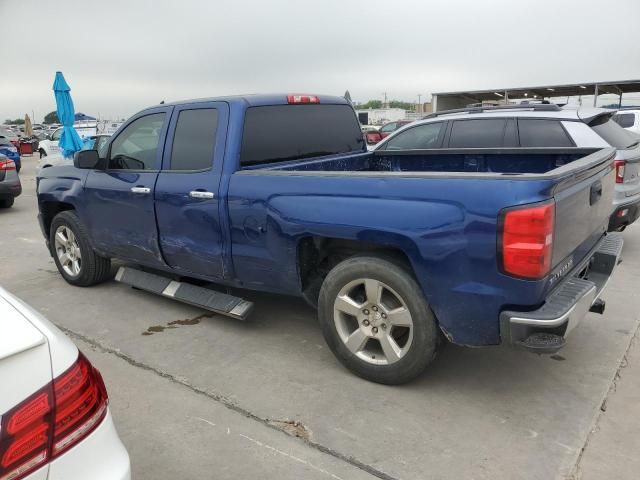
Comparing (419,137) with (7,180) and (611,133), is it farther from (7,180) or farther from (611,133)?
(7,180)

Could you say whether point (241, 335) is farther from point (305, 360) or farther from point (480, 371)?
point (480, 371)

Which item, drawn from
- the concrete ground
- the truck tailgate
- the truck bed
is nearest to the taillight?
the truck bed

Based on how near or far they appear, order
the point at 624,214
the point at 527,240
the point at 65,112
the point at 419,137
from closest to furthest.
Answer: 1. the point at 527,240
2. the point at 624,214
3. the point at 419,137
4. the point at 65,112

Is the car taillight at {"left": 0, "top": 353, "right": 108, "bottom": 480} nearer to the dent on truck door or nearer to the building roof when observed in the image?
the dent on truck door

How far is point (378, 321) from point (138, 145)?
2.83 meters

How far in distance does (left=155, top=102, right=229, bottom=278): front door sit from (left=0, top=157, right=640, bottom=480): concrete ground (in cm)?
65

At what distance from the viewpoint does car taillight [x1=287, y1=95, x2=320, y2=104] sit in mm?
4329

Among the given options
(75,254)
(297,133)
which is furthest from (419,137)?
(75,254)

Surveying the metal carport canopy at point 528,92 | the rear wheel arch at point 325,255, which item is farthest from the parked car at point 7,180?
the metal carport canopy at point 528,92

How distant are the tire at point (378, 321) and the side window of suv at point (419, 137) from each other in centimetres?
390

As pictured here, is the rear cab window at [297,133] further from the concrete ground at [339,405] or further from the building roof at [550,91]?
the building roof at [550,91]

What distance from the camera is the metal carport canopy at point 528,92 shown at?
25531 mm

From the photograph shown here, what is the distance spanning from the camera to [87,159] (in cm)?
480

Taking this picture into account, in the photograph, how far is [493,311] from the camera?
2.75 metres
